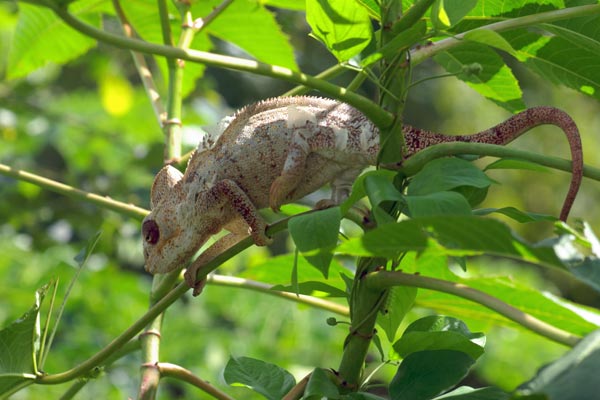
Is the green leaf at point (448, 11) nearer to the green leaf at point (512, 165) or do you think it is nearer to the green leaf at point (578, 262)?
the green leaf at point (512, 165)

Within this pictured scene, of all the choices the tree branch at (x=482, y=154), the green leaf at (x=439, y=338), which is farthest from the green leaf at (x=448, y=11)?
the green leaf at (x=439, y=338)

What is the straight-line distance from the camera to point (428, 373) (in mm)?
980

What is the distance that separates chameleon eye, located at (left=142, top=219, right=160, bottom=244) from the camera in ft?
5.46

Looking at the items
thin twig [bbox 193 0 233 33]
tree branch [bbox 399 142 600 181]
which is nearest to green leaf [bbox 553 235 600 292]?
tree branch [bbox 399 142 600 181]

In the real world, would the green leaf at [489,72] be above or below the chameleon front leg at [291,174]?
above

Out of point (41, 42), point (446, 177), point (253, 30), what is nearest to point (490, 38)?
point (446, 177)

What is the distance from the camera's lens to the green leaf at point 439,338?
3.37 ft

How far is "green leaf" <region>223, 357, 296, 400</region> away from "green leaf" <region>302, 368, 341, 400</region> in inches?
4.6

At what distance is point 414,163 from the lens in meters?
1.05

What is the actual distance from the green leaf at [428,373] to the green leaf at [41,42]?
138 cm

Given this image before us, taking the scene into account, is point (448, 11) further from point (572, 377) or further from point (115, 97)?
point (115, 97)

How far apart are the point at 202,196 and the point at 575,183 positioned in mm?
782

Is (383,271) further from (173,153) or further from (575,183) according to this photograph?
(173,153)

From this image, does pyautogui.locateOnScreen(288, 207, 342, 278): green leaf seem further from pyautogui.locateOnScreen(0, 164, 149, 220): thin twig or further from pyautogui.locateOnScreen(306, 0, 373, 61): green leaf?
pyautogui.locateOnScreen(0, 164, 149, 220): thin twig
